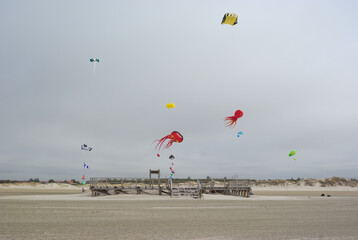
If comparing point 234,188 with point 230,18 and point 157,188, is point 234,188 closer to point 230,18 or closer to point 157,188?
point 157,188

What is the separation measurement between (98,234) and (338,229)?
9477 mm

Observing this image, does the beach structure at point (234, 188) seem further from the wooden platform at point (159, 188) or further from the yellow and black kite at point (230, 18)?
the yellow and black kite at point (230, 18)

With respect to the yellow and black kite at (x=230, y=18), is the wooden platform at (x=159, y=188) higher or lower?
lower

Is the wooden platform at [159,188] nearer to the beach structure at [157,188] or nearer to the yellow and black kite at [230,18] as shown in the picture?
the beach structure at [157,188]

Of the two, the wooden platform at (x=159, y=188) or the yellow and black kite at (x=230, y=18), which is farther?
the wooden platform at (x=159, y=188)

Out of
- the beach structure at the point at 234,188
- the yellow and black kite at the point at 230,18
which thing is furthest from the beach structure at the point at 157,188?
the yellow and black kite at the point at 230,18

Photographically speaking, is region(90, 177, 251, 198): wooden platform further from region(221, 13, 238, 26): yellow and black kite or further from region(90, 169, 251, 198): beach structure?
region(221, 13, 238, 26): yellow and black kite

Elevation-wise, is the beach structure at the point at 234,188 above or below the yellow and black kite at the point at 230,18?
below

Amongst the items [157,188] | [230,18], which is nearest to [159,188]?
[157,188]

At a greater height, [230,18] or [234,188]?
[230,18]

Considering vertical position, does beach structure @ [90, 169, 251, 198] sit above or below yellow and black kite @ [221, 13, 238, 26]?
below

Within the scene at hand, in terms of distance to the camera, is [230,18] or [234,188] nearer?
[230,18]

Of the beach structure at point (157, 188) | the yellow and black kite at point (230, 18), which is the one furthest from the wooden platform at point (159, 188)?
the yellow and black kite at point (230, 18)

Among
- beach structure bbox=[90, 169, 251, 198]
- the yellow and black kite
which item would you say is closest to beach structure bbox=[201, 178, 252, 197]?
beach structure bbox=[90, 169, 251, 198]
